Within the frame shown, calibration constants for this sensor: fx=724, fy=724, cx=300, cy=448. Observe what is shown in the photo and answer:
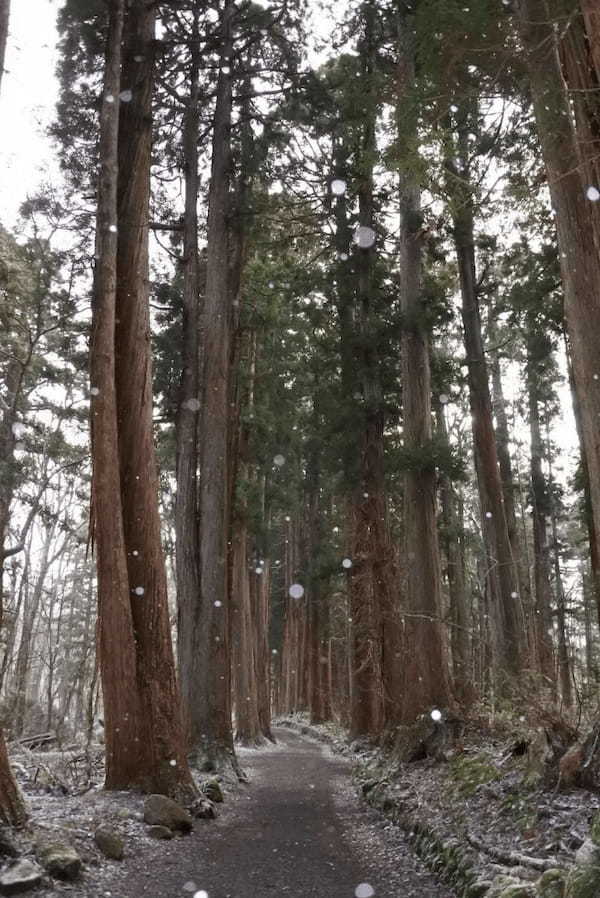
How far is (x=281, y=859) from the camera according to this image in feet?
21.2

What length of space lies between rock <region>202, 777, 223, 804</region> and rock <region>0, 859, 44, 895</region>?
4692mm

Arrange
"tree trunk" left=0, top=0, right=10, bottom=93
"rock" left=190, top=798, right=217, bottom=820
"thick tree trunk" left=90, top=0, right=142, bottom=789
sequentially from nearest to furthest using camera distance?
"tree trunk" left=0, top=0, right=10, bottom=93, "thick tree trunk" left=90, top=0, right=142, bottom=789, "rock" left=190, top=798, right=217, bottom=820

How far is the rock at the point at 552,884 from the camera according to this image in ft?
12.3

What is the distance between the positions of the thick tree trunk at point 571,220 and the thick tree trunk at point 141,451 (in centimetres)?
487

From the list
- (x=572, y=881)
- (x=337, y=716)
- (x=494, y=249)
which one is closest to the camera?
(x=572, y=881)

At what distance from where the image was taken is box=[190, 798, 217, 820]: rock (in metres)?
7.93

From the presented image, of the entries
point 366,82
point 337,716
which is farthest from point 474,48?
point 337,716

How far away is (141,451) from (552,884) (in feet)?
20.3

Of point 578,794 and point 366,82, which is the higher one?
point 366,82

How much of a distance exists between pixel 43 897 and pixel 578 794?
→ 3.88m

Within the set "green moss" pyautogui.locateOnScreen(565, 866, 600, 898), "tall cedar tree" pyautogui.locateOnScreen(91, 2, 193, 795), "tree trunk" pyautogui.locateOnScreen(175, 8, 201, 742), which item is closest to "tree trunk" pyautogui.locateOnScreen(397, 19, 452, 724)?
"tree trunk" pyautogui.locateOnScreen(175, 8, 201, 742)

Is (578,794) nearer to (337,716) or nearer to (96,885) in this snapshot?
(96,885)

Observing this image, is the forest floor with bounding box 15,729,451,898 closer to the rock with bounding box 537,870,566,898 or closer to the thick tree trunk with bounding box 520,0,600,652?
the rock with bounding box 537,870,566,898

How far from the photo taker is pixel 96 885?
498 cm
